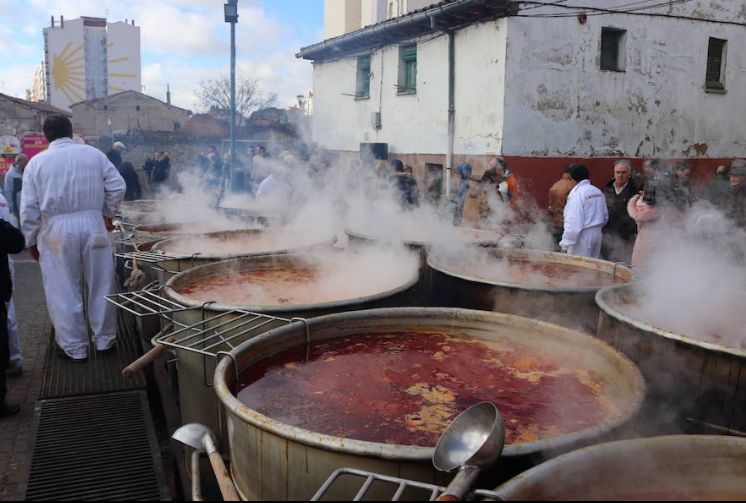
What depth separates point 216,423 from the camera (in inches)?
135

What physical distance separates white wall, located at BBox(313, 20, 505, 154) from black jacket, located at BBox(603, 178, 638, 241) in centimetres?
452

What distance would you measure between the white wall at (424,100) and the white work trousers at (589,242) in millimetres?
6335

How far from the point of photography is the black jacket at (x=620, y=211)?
702 centimetres

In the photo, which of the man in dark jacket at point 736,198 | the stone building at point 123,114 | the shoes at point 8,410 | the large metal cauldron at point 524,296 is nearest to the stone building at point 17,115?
the stone building at point 123,114

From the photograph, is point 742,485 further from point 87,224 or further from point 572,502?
point 87,224

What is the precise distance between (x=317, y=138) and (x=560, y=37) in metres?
9.76

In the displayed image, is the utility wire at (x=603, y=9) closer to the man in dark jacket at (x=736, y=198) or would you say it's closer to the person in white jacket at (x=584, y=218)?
the man in dark jacket at (x=736, y=198)

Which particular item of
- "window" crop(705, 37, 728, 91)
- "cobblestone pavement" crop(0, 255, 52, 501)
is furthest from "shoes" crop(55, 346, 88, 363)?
"window" crop(705, 37, 728, 91)

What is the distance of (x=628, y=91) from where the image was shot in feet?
43.9

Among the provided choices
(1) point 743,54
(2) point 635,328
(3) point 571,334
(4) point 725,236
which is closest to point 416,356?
(3) point 571,334

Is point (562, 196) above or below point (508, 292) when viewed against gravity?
above

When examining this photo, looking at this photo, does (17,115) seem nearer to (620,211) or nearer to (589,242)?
(620,211)

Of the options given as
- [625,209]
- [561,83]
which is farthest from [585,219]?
[561,83]

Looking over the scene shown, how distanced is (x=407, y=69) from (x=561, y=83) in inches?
179
